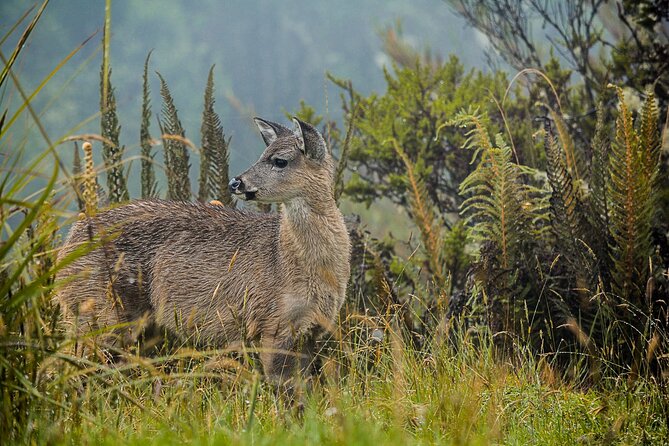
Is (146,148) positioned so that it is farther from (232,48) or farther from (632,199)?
(232,48)

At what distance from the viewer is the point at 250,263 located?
18.7 ft

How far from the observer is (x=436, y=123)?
385 inches

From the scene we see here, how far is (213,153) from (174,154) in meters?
0.32

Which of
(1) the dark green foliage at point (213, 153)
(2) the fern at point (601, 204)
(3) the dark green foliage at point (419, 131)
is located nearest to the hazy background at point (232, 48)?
(3) the dark green foliage at point (419, 131)

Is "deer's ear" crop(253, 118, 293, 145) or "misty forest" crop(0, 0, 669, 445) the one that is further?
"deer's ear" crop(253, 118, 293, 145)

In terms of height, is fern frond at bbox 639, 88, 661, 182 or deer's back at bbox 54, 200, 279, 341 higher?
fern frond at bbox 639, 88, 661, 182

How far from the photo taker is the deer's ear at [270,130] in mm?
5887

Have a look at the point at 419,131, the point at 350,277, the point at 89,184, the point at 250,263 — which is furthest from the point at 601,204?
the point at 419,131

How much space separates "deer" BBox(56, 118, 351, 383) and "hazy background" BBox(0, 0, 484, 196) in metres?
31.8

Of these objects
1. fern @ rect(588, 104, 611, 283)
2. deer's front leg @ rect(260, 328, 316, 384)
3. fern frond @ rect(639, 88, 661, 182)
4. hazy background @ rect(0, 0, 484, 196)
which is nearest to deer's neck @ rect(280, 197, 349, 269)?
deer's front leg @ rect(260, 328, 316, 384)

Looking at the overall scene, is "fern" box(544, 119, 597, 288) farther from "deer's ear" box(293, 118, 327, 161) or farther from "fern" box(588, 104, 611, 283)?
"deer's ear" box(293, 118, 327, 161)

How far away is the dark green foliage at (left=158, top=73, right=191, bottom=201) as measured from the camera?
6836mm

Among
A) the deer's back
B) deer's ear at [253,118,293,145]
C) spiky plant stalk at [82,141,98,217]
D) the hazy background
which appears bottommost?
the deer's back

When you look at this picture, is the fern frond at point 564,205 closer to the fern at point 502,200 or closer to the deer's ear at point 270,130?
the fern at point 502,200
